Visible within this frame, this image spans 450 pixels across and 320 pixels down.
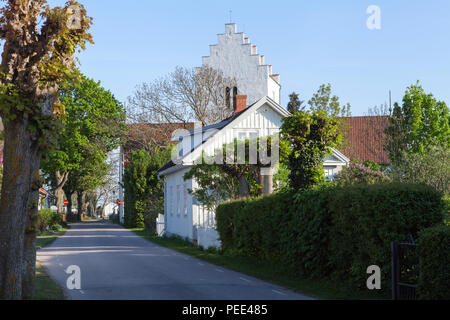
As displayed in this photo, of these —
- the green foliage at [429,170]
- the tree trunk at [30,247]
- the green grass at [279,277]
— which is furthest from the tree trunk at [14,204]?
the green foliage at [429,170]

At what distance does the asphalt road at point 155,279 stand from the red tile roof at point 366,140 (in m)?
26.8

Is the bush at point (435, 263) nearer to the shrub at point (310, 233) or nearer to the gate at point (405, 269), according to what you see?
the gate at point (405, 269)

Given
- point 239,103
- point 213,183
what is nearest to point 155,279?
point 213,183

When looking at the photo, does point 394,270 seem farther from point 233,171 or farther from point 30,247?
point 233,171

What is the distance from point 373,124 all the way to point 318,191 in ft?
104

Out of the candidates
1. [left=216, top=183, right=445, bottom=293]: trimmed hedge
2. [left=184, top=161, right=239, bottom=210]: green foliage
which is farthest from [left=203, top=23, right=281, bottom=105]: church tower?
[left=216, top=183, right=445, bottom=293]: trimmed hedge

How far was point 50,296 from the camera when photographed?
10.5 m

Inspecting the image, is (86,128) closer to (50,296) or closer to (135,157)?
(135,157)

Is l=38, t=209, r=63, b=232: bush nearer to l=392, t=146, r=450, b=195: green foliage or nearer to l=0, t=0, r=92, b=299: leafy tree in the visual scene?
l=392, t=146, r=450, b=195: green foliage

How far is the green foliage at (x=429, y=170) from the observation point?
89.9ft

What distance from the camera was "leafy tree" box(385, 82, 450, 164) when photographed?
36.5 meters

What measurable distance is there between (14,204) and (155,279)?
17.4 feet
